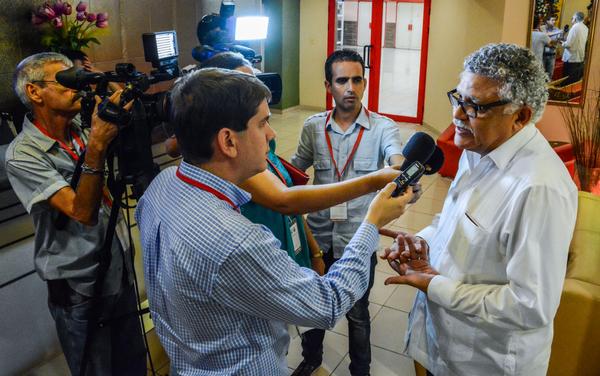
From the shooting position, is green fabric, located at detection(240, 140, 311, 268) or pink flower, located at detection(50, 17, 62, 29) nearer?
green fabric, located at detection(240, 140, 311, 268)

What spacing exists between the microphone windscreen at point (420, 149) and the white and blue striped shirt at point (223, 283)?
0.45 m

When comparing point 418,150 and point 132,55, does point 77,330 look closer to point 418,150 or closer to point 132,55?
point 418,150

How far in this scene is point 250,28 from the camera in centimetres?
602

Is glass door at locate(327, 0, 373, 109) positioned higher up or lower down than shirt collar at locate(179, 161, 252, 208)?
higher up

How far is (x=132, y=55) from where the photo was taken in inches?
221

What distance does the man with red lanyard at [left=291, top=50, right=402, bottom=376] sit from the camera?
7.61ft

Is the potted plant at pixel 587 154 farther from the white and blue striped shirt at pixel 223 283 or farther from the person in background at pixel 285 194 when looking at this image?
the white and blue striped shirt at pixel 223 283

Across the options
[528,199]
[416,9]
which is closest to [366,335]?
[528,199]

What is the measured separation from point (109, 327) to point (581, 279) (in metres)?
2.09

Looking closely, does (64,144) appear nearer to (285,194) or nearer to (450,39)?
(285,194)

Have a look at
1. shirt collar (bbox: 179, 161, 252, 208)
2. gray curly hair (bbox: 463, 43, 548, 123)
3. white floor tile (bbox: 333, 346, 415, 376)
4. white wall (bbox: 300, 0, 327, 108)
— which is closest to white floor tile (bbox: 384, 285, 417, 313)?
white floor tile (bbox: 333, 346, 415, 376)

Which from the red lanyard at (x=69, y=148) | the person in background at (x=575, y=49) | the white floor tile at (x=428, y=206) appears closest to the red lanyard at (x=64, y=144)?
the red lanyard at (x=69, y=148)

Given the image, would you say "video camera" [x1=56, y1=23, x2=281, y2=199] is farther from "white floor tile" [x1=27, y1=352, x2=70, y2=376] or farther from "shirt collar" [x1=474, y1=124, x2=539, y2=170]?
"white floor tile" [x1=27, y1=352, x2=70, y2=376]

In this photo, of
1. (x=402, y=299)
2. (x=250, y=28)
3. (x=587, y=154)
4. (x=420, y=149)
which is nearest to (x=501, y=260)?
(x=420, y=149)
